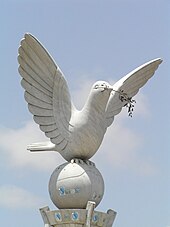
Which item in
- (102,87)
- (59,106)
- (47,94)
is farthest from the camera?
(47,94)

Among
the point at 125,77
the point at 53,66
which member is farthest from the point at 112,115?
the point at 53,66

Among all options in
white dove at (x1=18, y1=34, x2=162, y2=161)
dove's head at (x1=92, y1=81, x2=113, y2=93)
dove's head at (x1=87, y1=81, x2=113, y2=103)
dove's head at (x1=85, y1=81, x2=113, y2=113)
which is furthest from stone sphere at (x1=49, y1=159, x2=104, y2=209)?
dove's head at (x1=92, y1=81, x2=113, y2=93)

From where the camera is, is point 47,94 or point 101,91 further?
point 47,94

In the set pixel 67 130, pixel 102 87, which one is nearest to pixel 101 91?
pixel 102 87

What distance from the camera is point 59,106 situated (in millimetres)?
18219

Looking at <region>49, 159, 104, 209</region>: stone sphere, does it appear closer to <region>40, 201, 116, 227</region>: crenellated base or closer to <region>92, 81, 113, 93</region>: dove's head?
<region>40, 201, 116, 227</region>: crenellated base

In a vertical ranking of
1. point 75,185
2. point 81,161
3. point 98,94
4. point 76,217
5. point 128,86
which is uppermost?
point 128,86

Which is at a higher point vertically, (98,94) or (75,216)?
(98,94)

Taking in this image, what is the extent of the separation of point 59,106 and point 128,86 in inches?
98.6

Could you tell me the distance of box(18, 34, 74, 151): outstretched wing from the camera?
59.3ft

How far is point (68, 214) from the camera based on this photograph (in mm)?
17266

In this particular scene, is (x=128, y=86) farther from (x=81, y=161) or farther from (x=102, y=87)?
(x=81, y=161)

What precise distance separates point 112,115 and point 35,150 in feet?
8.76

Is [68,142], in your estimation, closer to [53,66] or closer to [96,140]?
[96,140]
